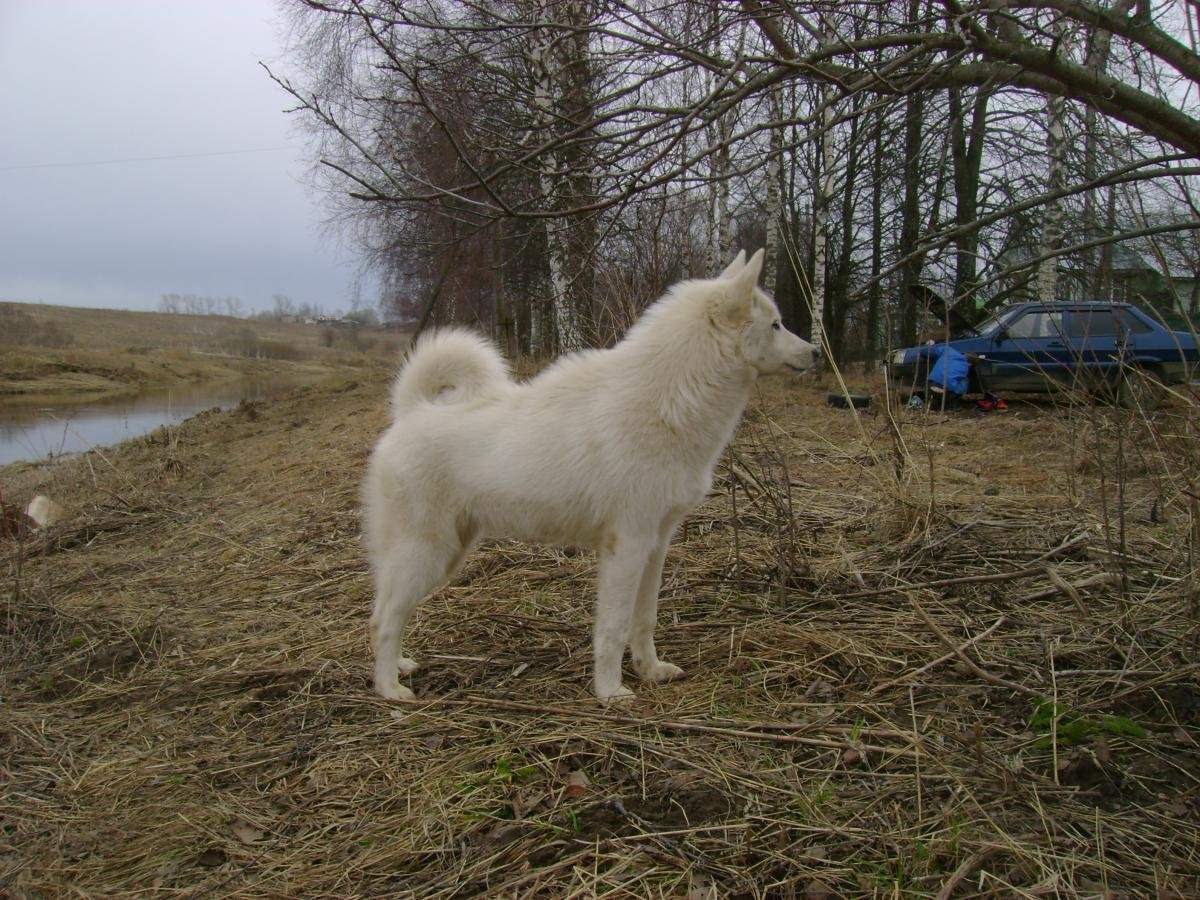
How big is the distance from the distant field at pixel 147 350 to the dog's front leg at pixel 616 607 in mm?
14624

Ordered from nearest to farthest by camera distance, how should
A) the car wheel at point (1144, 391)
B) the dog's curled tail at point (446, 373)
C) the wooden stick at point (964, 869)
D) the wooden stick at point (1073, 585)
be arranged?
1. the wooden stick at point (964, 869)
2. the car wheel at point (1144, 391)
3. the wooden stick at point (1073, 585)
4. the dog's curled tail at point (446, 373)

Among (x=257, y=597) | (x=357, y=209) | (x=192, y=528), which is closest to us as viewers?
(x=257, y=597)

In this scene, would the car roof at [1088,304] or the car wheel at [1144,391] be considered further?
the car roof at [1088,304]

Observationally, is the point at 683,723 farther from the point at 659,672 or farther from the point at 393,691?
A: the point at 393,691

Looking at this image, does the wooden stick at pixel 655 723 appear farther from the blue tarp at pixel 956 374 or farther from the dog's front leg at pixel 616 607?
the blue tarp at pixel 956 374

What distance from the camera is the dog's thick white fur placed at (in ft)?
10.9

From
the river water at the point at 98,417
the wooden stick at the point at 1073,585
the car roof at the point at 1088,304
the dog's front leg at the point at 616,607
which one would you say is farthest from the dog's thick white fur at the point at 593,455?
the river water at the point at 98,417

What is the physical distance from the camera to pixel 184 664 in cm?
400

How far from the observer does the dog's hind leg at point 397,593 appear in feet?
11.6

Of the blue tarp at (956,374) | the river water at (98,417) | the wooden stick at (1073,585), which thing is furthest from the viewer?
the river water at (98,417)

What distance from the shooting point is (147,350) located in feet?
120

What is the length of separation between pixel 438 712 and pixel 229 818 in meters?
0.91

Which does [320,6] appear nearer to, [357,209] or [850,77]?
[850,77]

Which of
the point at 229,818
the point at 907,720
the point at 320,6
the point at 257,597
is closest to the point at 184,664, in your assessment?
the point at 257,597
